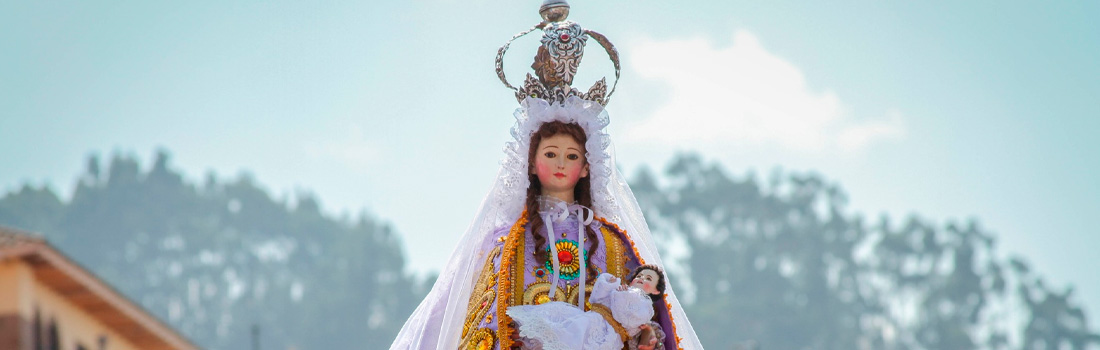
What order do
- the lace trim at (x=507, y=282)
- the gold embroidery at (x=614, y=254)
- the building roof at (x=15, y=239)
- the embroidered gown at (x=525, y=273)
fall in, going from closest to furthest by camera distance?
the lace trim at (x=507, y=282)
the embroidered gown at (x=525, y=273)
the gold embroidery at (x=614, y=254)
the building roof at (x=15, y=239)

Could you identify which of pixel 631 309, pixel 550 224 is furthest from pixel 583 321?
pixel 550 224

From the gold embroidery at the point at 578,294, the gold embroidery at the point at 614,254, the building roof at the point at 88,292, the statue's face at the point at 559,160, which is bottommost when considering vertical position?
the gold embroidery at the point at 578,294

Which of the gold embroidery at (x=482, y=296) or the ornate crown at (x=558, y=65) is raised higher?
the ornate crown at (x=558, y=65)

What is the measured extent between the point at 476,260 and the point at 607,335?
3.70 ft

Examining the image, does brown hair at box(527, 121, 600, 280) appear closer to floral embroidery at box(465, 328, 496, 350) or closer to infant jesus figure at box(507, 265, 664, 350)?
infant jesus figure at box(507, 265, 664, 350)

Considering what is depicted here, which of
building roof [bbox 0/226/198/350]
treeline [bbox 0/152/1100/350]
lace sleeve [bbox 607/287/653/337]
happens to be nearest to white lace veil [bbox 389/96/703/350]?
lace sleeve [bbox 607/287/653/337]

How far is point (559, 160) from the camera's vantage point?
9586mm

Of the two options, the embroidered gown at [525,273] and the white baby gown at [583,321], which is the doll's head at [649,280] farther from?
the embroidered gown at [525,273]

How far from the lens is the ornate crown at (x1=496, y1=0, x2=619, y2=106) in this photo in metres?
9.69

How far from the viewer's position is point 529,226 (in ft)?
31.3

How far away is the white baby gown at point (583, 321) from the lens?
8.62 m

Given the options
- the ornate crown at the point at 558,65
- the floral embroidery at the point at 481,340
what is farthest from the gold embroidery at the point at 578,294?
the ornate crown at the point at 558,65

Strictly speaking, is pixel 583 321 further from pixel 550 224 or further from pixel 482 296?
pixel 550 224

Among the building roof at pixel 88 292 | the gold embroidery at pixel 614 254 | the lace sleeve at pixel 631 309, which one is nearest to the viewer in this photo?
the lace sleeve at pixel 631 309
